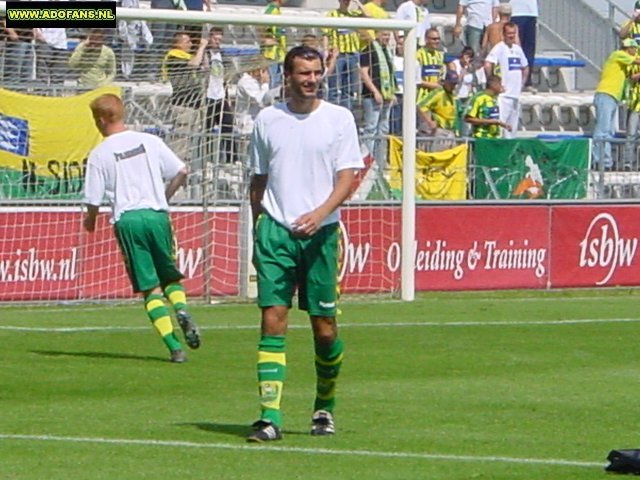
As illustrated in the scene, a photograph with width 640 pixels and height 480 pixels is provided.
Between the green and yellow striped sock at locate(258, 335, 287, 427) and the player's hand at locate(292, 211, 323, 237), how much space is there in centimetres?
59

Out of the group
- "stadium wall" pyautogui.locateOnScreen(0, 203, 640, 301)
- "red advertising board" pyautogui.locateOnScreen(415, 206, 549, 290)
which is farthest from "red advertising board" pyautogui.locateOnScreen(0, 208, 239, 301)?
"red advertising board" pyautogui.locateOnScreen(415, 206, 549, 290)

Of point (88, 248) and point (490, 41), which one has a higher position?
point (490, 41)

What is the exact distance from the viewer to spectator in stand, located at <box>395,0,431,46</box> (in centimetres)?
2795

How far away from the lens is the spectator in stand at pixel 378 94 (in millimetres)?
22109

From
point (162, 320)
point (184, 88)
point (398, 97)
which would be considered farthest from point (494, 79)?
point (162, 320)

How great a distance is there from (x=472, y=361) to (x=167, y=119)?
7787mm

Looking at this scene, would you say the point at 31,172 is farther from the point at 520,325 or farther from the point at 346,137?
the point at 346,137

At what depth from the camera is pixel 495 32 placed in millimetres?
28984

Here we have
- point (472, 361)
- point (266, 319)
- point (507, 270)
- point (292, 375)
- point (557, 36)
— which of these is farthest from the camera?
point (557, 36)

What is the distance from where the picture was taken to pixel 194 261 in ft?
69.1

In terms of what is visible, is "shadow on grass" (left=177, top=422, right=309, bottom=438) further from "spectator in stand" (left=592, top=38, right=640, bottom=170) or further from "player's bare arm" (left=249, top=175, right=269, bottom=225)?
"spectator in stand" (left=592, top=38, right=640, bottom=170)

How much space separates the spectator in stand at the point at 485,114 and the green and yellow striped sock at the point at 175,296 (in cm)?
1192

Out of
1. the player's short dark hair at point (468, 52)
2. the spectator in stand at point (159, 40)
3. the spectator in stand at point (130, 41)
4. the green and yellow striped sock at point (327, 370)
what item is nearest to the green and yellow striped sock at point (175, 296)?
the green and yellow striped sock at point (327, 370)

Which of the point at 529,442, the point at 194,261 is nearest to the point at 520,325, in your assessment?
the point at 194,261
